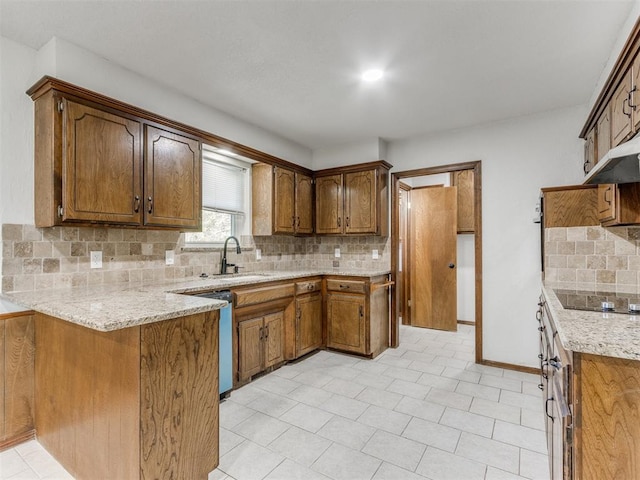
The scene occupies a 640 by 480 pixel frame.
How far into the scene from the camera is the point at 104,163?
220cm

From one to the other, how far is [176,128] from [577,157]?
351 cm

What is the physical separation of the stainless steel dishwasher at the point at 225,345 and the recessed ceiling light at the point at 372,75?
198cm

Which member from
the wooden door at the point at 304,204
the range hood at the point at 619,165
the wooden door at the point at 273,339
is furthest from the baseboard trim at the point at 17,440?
the range hood at the point at 619,165

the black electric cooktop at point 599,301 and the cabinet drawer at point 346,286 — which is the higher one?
the black electric cooktop at point 599,301

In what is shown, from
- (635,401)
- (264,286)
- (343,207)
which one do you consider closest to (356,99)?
(343,207)

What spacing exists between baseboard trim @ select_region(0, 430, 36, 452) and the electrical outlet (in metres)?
1.07

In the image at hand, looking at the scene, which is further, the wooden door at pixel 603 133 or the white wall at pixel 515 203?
the white wall at pixel 515 203

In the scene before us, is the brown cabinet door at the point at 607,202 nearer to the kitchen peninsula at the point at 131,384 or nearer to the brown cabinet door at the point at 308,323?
the kitchen peninsula at the point at 131,384

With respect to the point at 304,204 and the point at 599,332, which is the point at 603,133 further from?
the point at 304,204

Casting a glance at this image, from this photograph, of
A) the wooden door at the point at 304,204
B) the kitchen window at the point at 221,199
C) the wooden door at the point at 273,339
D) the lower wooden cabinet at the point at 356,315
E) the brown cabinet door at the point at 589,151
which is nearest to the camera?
the brown cabinet door at the point at 589,151

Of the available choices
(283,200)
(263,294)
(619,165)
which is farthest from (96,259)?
(619,165)

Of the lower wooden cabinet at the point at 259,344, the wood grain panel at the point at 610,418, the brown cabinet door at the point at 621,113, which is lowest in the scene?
the lower wooden cabinet at the point at 259,344

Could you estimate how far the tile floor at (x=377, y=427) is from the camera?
1808mm

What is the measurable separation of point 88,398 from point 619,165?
2.76m
